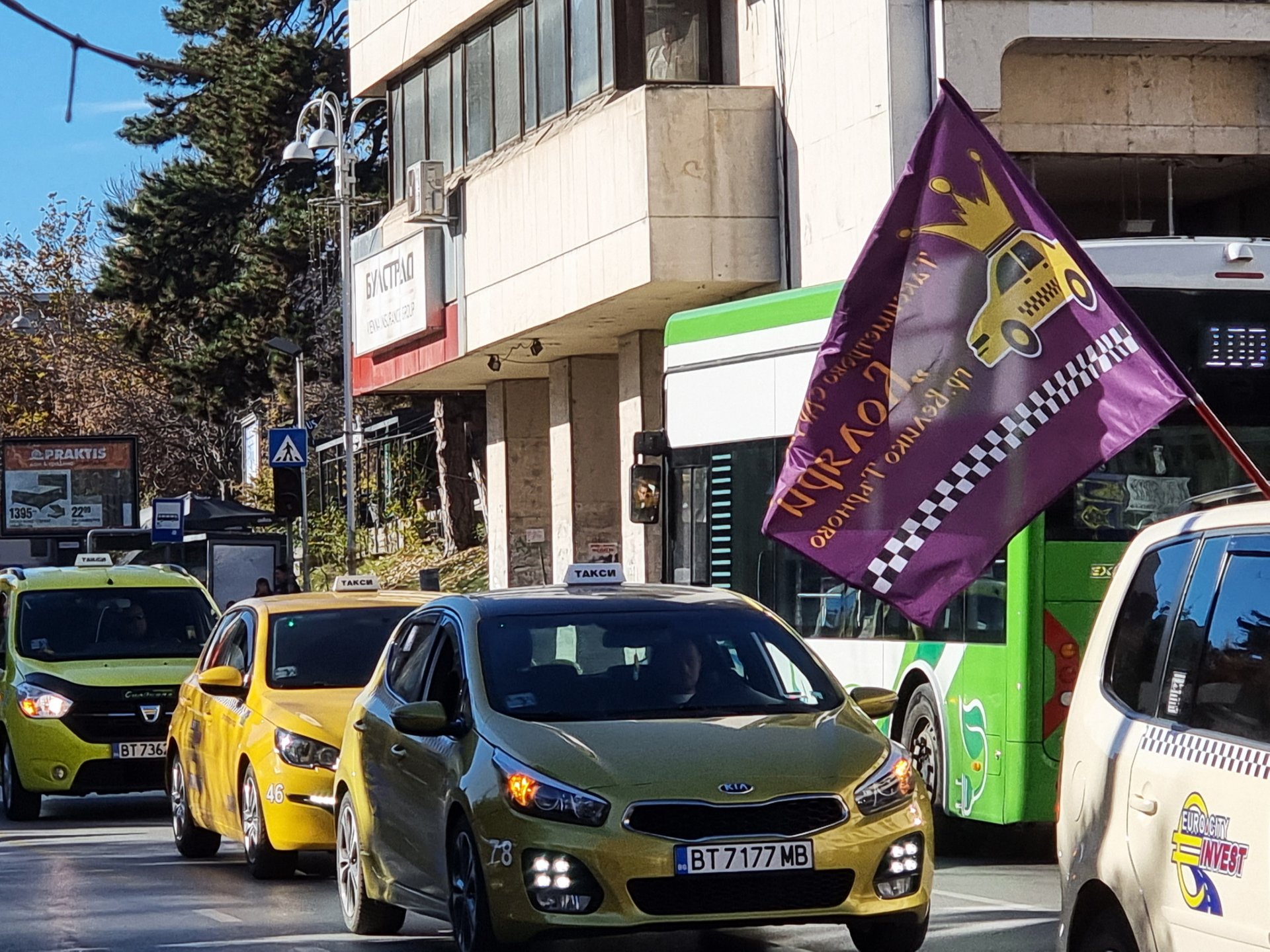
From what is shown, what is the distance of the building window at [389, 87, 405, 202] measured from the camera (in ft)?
115

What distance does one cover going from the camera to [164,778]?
693 inches

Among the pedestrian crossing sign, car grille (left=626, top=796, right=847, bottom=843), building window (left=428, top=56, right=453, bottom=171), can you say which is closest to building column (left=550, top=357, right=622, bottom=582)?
building window (left=428, top=56, right=453, bottom=171)

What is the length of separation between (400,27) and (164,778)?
19014 mm

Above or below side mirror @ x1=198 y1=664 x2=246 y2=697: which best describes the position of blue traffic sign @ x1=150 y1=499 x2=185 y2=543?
above

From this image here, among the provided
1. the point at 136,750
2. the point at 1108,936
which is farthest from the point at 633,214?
the point at 1108,936

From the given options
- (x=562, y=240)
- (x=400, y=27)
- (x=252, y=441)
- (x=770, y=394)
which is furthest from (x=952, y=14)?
(x=252, y=441)

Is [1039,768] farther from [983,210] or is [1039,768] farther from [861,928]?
[983,210]

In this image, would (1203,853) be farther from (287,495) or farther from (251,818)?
(287,495)

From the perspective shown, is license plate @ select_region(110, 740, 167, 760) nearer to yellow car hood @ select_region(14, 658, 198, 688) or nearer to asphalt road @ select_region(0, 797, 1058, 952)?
yellow car hood @ select_region(14, 658, 198, 688)

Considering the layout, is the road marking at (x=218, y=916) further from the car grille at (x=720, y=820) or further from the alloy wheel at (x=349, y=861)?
the car grille at (x=720, y=820)

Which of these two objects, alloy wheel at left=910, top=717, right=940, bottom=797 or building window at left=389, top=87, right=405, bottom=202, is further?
building window at left=389, top=87, right=405, bottom=202

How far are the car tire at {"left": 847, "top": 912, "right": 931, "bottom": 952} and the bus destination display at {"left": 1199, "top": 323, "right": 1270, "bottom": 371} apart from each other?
4.66m

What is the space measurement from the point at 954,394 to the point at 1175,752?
8.05 feet

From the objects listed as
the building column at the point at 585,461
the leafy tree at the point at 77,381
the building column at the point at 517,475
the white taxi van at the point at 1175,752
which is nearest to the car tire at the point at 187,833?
the white taxi van at the point at 1175,752
